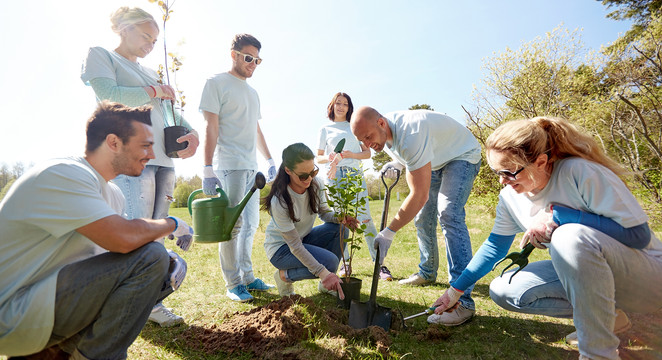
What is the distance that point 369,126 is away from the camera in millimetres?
2746

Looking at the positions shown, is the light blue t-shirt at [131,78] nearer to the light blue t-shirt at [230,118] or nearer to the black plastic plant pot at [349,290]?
the light blue t-shirt at [230,118]

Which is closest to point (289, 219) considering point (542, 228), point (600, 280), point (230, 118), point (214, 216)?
point (214, 216)

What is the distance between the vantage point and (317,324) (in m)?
2.32

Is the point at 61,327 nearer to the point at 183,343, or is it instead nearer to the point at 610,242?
the point at 183,343

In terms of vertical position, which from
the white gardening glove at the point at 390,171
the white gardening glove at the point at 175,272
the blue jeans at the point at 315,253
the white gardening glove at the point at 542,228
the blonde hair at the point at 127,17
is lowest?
the blue jeans at the point at 315,253

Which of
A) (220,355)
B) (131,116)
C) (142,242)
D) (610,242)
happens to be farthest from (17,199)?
(610,242)

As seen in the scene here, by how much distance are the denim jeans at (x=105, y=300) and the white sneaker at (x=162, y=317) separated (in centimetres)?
97

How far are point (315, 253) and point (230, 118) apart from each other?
1.53 m

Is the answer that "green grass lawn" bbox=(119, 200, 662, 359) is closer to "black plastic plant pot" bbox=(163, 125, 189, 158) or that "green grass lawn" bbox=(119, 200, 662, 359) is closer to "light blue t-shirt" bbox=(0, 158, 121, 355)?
"light blue t-shirt" bbox=(0, 158, 121, 355)

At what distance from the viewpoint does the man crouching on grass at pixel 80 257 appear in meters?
1.45

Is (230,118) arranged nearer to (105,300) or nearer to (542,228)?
(105,300)

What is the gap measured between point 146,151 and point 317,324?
1.48m

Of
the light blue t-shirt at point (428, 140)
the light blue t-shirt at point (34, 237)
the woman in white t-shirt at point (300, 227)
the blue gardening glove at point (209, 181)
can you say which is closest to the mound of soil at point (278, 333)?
the woman in white t-shirt at point (300, 227)

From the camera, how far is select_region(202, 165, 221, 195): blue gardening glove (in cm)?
314
